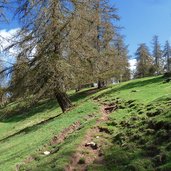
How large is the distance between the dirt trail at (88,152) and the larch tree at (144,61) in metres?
52.4

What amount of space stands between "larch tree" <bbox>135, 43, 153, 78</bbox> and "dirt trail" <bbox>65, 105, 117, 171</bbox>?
52354mm

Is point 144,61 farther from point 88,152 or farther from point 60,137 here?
point 88,152

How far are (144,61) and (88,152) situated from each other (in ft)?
187

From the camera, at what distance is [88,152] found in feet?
35.0

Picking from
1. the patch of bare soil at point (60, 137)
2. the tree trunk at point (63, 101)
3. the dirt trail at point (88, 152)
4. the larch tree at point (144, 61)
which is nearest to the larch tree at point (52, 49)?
the tree trunk at point (63, 101)

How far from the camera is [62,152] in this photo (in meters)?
10.9

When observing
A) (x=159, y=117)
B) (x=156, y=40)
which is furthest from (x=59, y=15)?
(x=156, y=40)

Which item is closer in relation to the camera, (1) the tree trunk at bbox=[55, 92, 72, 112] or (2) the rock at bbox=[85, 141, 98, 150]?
(2) the rock at bbox=[85, 141, 98, 150]

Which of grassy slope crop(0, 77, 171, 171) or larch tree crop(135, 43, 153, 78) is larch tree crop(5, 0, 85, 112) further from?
larch tree crop(135, 43, 153, 78)

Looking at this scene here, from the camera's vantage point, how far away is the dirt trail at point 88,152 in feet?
32.5

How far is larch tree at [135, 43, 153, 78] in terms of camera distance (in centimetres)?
6462

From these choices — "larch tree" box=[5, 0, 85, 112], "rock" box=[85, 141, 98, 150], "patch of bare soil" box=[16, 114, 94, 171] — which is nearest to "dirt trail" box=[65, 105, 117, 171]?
"rock" box=[85, 141, 98, 150]

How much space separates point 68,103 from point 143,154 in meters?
12.8

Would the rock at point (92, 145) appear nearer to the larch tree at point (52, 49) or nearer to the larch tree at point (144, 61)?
the larch tree at point (52, 49)
